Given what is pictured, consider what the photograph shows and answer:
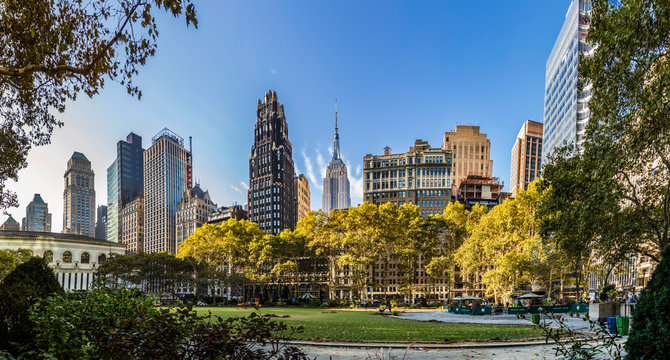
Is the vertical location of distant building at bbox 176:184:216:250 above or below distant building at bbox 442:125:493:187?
below

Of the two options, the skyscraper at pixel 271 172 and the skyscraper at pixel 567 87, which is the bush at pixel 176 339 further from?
the skyscraper at pixel 271 172

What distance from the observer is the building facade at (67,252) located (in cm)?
9006

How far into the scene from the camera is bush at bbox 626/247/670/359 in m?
4.75

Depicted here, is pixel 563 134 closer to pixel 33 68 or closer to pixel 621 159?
pixel 621 159

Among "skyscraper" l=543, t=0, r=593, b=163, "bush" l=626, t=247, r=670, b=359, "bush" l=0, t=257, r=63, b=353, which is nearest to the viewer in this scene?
"bush" l=626, t=247, r=670, b=359

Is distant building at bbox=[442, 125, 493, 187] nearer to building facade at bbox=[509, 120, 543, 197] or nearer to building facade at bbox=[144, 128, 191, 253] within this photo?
building facade at bbox=[509, 120, 543, 197]

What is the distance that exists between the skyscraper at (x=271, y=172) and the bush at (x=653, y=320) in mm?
132930

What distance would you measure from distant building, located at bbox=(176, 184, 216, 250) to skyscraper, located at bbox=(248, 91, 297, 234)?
45.8 metres

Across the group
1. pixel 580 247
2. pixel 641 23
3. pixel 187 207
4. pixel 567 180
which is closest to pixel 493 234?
pixel 580 247

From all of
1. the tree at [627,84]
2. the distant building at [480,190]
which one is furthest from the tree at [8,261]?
the distant building at [480,190]

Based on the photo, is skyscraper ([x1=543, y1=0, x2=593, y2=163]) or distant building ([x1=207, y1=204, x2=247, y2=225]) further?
distant building ([x1=207, y1=204, x2=247, y2=225])

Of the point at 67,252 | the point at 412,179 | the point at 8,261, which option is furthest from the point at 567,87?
the point at 67,252

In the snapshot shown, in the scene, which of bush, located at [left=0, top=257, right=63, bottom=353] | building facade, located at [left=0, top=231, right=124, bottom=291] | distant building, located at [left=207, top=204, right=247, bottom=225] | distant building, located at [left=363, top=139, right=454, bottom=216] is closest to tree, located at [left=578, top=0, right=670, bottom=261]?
bush, located at [left=0, top=257, right=63, bottom=353]

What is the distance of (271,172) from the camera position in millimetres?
142375
